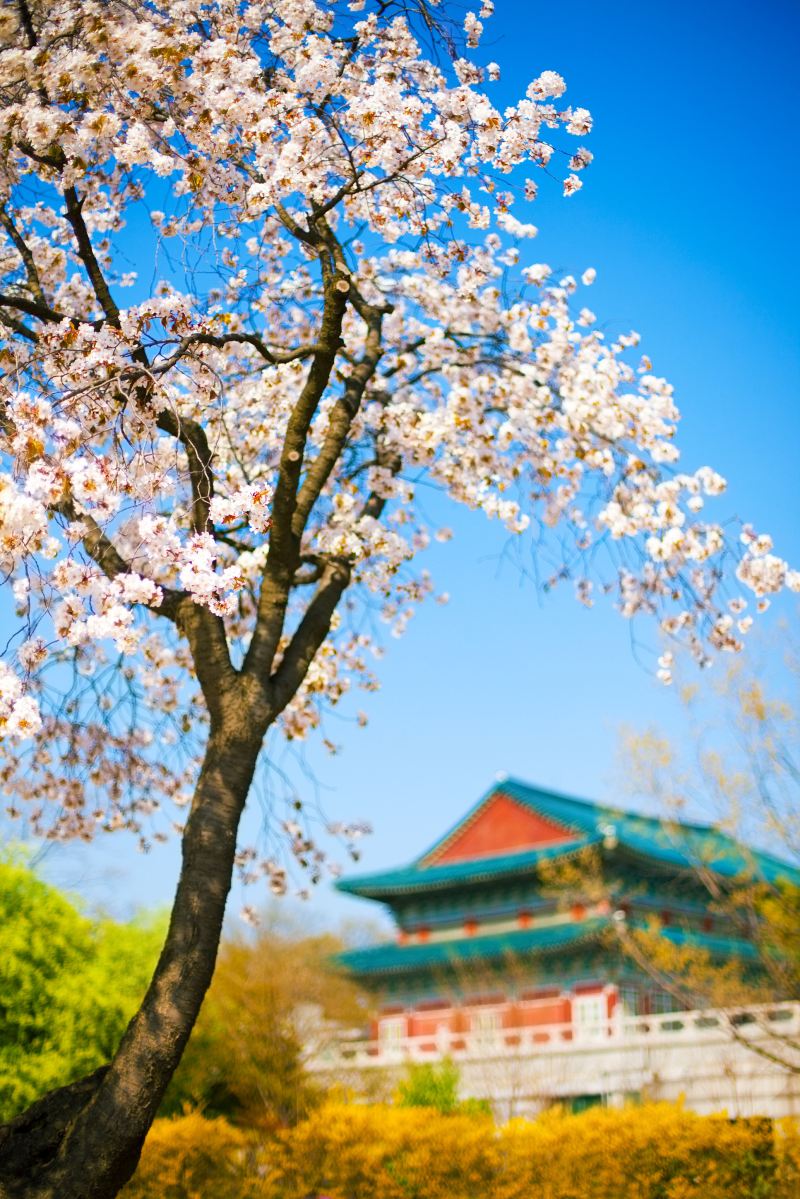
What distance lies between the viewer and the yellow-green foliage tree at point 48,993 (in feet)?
32.4

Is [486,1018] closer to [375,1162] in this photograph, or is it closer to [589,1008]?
[589,1008]

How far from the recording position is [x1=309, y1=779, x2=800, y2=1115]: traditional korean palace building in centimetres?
1866

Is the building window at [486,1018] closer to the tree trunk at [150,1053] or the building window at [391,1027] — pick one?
the building window at [391,1027]

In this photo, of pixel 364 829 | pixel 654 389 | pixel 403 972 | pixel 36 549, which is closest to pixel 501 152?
pixel 654 389

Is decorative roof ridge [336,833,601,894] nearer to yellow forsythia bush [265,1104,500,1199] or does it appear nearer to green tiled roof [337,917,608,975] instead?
green tiled roof [337,917,608,975]

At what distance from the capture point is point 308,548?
7.88m

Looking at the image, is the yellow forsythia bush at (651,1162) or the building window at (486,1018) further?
the building window at (486,1018)

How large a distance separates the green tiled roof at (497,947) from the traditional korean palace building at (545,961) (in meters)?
0.05

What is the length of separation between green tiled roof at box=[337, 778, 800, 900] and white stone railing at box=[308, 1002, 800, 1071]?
13.5 ft

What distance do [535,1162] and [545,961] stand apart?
1856 centimetres

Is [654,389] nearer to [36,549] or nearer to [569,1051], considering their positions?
[36,549]

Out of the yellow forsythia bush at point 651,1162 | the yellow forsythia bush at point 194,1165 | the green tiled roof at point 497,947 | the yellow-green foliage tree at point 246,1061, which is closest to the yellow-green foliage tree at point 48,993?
the yellow forsythia bush at point 194,1165

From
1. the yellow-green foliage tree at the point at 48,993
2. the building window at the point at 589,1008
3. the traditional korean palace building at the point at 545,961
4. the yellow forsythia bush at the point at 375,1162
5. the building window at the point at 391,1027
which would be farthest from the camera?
the building window at the point at 391,1027

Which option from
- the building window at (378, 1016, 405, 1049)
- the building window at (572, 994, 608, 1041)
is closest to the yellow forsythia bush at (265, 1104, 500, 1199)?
the building window at (572, 994, 608, 1041)
